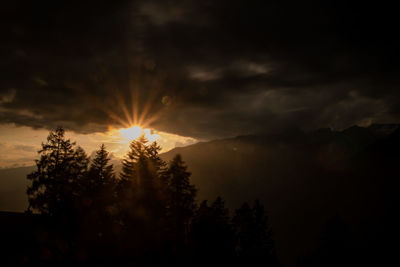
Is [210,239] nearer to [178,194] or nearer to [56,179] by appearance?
[178,194]

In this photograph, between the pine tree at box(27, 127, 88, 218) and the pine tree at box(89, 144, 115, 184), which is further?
the pine tree at box(89, 144, 115, 184)

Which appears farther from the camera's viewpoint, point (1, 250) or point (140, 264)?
point (140, 264)

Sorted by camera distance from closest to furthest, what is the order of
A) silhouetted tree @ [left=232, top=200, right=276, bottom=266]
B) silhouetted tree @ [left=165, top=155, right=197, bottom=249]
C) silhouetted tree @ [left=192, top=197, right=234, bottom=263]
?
silhouetted tree @ [left=165, top=155, right=197, bottom=249], silhouetted tree @ [left=192, top=197, right=234, bottom=263], silhouetted tree @ [left=232, top=200, right=276, bottom=266]

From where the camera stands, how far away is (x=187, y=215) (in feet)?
82.2

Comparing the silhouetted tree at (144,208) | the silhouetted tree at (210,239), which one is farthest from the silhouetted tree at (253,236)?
the silhouetted tree at (144,208)

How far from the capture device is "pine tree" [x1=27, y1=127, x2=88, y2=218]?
1704cm

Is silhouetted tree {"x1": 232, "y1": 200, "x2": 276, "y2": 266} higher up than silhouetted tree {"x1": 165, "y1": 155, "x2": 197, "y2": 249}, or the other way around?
silhouetted tree {"x1": 165, "y1": 155, "x2": 197, "y2": 249}

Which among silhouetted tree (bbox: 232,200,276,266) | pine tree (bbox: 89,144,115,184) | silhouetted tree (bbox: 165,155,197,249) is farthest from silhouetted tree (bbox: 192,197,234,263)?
pine tree (bbox: 89,144,115,184)

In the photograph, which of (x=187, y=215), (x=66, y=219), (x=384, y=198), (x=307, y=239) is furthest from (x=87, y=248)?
(x=384, y=198)

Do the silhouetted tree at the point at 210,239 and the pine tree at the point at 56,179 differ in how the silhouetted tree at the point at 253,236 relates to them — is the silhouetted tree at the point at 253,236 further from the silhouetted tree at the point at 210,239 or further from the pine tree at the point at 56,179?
the pine tree at the point at 56,179

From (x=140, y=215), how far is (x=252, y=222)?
20996 millimetres

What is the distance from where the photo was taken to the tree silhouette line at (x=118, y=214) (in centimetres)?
1728

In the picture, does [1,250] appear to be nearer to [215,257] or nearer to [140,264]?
[140,264]

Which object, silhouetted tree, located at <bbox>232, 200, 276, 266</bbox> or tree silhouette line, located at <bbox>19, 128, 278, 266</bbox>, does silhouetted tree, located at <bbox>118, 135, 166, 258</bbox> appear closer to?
tree silhouette line, located at <bbox>19, 128, 278, 266</bbox>
